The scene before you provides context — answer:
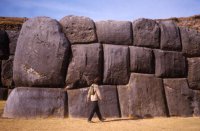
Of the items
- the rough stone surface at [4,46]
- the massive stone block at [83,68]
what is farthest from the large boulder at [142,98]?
the rough stone surface at [4,46]

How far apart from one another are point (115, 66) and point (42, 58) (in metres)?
2.22

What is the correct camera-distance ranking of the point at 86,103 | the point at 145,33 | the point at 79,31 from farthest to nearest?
the point at 145,33 → the point at 79,31 → the point at 86,103

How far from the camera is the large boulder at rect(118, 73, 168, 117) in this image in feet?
28.4

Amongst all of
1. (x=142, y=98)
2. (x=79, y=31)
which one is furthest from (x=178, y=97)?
(x=79, y=31)

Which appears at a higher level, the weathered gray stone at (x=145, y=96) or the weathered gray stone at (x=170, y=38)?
the weathered gray stone at (x=170, y=38)

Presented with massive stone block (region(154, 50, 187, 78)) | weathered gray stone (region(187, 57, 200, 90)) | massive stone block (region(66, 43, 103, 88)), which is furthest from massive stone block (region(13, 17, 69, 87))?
weathered gray stone (region(187, 57, 200, 90))

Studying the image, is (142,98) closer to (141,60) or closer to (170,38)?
(141,60)

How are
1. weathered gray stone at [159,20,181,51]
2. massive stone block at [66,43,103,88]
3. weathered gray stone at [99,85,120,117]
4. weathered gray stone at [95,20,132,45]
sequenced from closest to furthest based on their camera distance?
weathered gray stone at [99,85,120,117], massive stone block at [66,43,103,88], weathered gray stone at [95,20,132,45], weathered gray stone at [159,20,181,51]

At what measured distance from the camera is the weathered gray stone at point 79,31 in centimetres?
885

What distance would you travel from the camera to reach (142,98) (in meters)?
8.74

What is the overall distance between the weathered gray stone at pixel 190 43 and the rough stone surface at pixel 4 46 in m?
7.59

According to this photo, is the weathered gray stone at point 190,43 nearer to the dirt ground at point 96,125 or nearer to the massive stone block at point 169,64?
the massive stone block at point 169,64

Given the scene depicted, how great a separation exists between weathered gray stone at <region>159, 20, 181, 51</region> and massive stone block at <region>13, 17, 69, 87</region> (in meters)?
3.19

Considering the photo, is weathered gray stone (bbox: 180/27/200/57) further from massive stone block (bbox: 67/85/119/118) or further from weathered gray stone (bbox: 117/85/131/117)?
massive stone block (bbox: 67/85/119/118)
